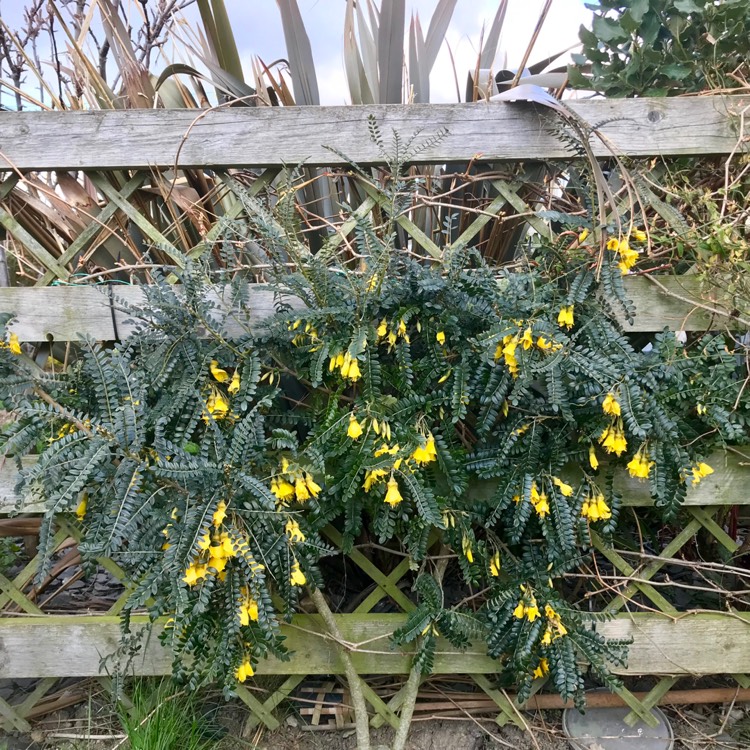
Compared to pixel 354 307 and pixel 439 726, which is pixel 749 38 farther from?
pixel 439 726

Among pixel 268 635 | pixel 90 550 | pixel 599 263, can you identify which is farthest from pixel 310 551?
pixel 599 263

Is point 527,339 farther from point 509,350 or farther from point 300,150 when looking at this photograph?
point 300,150

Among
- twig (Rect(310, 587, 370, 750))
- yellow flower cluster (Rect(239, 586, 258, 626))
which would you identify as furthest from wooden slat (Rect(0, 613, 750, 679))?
yellow flower cluster (Rect(239, 586, 258, 626))

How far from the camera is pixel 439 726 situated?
6.22 ft

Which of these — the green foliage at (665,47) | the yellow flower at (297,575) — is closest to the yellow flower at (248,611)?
the yellow flower at (297,575)

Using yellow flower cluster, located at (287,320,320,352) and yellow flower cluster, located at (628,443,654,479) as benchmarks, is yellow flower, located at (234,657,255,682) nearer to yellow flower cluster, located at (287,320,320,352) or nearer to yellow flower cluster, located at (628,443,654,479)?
yellow flower cluster, located at (287,320,320,352)

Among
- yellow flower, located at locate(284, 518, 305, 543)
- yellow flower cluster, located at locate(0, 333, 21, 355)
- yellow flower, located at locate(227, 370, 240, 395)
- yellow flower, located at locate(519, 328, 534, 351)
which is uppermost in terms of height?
yellow flower cluster, located at locate(0, 333, 21, 355)

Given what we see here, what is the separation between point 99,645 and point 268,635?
0.74 metres

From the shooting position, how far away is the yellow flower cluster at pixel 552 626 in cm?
160

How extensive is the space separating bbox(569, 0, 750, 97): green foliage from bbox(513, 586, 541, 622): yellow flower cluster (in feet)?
5.07

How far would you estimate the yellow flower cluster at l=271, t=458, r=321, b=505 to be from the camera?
1.40 meters

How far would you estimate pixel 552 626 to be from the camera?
5.29 ft

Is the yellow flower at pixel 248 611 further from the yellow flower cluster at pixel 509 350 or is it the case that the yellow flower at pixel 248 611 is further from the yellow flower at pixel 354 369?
the yellow flower cluster at pixel 509 350

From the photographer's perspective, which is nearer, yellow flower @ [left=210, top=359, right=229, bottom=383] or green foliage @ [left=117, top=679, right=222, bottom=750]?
yellow flower @ [left=210, top=359, right=229, bottom=383]
